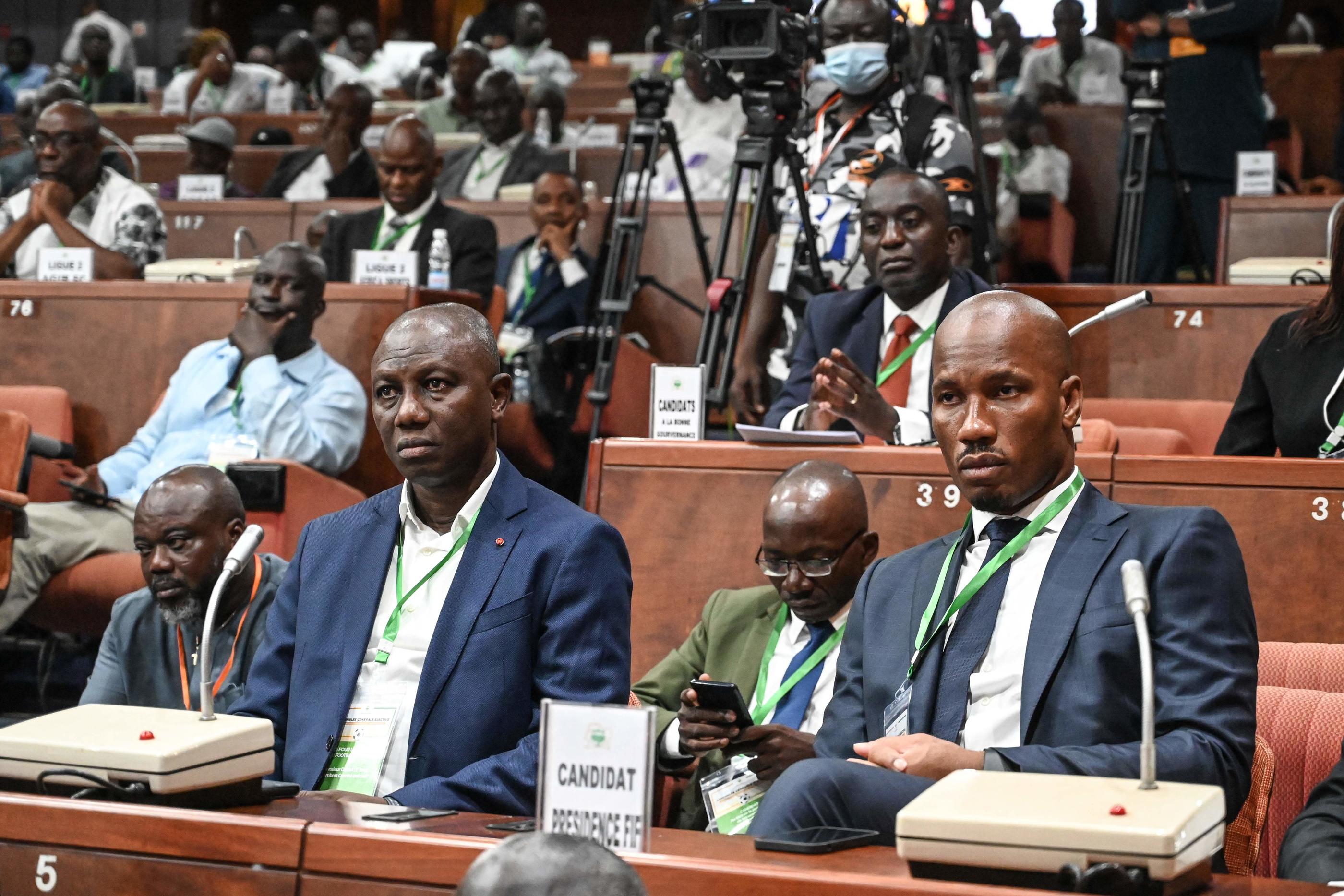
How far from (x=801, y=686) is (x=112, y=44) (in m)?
11.1

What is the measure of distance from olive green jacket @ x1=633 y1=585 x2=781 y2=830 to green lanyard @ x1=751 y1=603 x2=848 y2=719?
1 cm

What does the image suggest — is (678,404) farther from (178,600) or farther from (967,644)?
(967,644)

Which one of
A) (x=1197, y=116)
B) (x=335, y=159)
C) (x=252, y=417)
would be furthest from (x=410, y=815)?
(x=335, y=159)

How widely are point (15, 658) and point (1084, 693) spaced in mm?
4007

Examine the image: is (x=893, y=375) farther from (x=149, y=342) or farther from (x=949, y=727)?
(x=149, y=342)

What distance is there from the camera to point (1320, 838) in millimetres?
1924

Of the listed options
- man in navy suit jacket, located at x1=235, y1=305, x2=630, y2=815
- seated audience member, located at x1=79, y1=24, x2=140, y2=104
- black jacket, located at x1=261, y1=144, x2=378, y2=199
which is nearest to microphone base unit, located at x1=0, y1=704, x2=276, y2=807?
man in navy suit jacket, located at x1=235, y1=305, x2=630, y2=815

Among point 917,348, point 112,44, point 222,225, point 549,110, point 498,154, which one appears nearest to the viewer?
point 917,348

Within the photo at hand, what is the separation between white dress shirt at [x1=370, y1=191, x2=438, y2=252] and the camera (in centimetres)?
543

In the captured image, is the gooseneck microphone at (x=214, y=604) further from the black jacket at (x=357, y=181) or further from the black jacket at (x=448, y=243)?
the black jacket at (x=357, y=181)

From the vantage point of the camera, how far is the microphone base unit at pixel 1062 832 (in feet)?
4.60

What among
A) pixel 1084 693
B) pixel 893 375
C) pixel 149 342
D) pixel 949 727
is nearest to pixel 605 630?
pixel 949 727

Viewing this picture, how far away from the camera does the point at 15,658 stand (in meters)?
5.07

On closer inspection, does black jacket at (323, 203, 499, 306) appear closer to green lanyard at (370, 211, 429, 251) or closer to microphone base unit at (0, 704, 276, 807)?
green lanyard at (370, 211, 429, 251)
